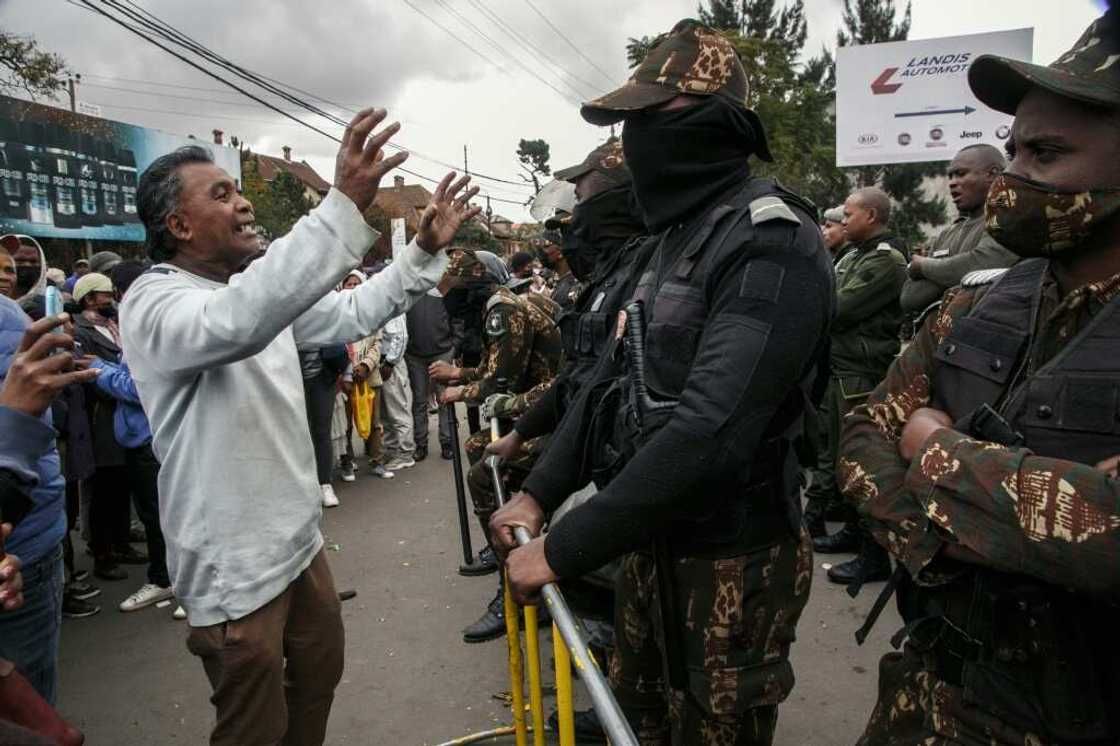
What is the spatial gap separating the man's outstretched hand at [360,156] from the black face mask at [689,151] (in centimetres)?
64

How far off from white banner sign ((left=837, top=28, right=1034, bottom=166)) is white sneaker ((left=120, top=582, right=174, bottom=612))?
25.7 ft

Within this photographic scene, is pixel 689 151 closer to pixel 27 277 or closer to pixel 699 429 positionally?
pixel 699 429

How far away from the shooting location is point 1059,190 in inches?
51.8

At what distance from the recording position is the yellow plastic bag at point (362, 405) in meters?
7.63

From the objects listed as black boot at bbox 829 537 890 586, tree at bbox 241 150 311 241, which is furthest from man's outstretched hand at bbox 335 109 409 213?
tree at bbox 241 150 311 241

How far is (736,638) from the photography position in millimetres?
1840

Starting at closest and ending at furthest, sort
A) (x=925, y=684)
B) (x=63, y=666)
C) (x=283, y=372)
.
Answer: (x=925, y=684) → (x=283, y=372) → (x=63, y=666)

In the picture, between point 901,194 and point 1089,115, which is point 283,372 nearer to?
point 1089,115

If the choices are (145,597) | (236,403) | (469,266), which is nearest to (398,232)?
(469,266)

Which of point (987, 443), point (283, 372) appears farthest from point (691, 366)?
point (283, 372)

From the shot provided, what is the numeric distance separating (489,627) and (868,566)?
2.12 m

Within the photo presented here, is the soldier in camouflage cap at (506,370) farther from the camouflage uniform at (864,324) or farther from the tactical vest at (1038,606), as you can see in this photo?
the tactical vest at (1038,606)

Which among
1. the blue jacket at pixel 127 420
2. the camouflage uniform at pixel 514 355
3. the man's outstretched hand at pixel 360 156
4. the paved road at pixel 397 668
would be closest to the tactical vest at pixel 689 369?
the man's outstretched hand at pixel 360 156

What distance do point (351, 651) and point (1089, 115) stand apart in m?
3.99
